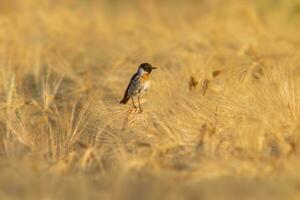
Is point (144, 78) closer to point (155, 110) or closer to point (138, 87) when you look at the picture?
point (138, 87)

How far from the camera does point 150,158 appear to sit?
7363 mm

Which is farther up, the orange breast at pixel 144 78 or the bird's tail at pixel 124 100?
the orange breast at pixel 144 78

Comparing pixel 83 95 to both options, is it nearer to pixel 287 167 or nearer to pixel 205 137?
pixel 205 137

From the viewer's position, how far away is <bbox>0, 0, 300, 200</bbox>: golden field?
6.75 metres

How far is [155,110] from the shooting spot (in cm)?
869

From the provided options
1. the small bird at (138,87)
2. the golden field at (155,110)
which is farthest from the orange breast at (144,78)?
the golden field at (155,110)

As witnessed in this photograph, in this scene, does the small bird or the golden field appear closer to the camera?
the golden field

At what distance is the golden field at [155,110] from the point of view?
22.1ft

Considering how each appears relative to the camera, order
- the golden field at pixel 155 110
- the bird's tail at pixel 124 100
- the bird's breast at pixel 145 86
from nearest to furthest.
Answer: the golden field at pixel 155 110, the bird's breast at pixel 145 86, the bird's tail at pixel 124 100

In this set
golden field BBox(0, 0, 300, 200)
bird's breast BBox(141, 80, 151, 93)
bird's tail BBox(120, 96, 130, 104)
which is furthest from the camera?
bird's tail BBox(120, 96, 130, 104)

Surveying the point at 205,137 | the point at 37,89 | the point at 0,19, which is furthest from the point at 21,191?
the point at 0,19

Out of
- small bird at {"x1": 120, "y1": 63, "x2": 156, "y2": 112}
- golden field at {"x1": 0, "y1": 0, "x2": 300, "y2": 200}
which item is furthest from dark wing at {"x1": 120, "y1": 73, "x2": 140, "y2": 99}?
golden field at {"x1": 0, "y1": 0, "x2": 300, "y2": 200}

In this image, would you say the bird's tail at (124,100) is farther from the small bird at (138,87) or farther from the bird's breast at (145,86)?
the bird's breast at (145,86)

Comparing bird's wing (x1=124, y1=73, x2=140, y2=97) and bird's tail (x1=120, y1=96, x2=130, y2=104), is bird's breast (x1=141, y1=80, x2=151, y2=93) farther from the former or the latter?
bird's tail (x1=120, y1=96, x2=130, y2=104)
